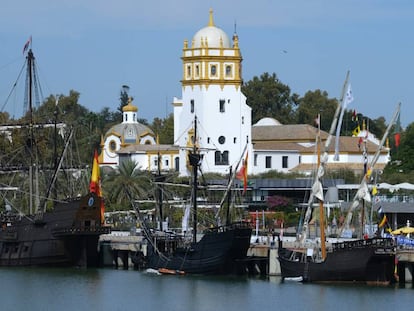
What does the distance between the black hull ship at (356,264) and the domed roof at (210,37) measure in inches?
2614

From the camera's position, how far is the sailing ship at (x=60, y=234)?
97312 mm

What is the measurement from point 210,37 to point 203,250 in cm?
6089

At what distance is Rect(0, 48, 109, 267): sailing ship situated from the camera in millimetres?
97312

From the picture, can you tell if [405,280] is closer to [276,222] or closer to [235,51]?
[276,222]

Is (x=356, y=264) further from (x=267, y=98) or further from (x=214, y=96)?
(x=267, y=98)

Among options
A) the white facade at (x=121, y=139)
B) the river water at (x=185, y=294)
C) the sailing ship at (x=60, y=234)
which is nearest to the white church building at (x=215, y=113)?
the white facade at (x=121, y=139)

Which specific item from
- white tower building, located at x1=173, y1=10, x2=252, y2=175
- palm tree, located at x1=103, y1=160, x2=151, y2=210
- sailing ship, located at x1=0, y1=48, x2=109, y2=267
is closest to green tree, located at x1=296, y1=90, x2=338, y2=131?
white tower building, located at x1=173, y1=10, x2=252, y2=175

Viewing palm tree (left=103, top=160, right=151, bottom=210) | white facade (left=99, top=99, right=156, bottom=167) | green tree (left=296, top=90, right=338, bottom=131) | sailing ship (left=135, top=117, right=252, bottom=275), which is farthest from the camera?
green tree (left=296, top=90, right=338, bottom=131)

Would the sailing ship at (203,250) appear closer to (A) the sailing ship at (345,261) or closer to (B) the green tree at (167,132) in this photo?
(A) the sailing ship at (345,261)

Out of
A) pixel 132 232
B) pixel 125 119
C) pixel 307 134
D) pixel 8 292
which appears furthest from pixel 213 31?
pixel 8 292

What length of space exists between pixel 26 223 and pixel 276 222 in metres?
24.3

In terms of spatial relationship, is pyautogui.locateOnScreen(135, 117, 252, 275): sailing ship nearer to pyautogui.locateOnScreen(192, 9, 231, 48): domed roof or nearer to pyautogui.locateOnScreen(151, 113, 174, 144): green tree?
pyautogui.locateOnScreen(192, 9, 231, 48): domed roof

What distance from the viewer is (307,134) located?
161125mm

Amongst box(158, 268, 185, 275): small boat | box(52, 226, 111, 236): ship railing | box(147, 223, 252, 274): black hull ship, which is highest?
box(52, 226, 111, 236): ship railing
